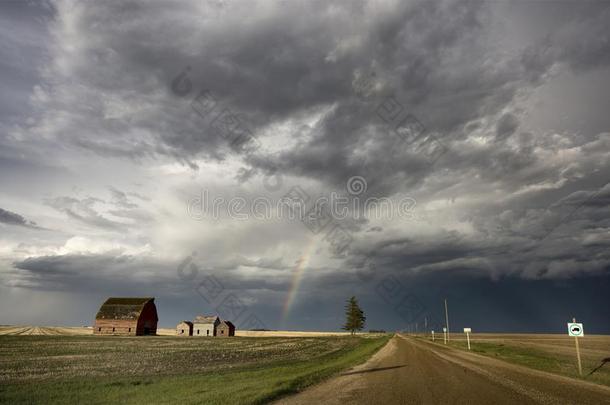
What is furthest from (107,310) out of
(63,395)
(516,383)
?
(516,383)

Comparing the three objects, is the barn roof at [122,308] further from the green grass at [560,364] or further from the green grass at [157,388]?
the green grass at [157,388]

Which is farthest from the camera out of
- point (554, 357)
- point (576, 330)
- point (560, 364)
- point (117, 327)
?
point (117, 327)

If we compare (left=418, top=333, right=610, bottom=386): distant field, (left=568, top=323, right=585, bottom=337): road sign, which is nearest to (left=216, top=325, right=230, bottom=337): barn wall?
(left=418, top=333, right=610, bottom=386): distant field

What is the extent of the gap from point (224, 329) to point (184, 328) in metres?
12.2

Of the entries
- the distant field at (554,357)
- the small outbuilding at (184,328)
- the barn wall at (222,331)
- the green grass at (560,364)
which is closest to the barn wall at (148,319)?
the small outbuilding at (184,328)

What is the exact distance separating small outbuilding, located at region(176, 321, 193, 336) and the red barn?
1966 cm

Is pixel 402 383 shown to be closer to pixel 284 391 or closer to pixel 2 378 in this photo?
pixel 284 391

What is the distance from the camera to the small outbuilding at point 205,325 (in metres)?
128

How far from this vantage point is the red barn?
100750mm

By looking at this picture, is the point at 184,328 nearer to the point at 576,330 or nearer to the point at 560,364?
the point at 560,364

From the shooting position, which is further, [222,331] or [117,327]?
[222,331]

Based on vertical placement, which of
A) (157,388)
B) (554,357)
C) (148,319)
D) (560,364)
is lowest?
(554,357)

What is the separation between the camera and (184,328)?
127562 millimetres

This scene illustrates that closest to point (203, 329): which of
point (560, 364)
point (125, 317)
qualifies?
point (125, 317)
